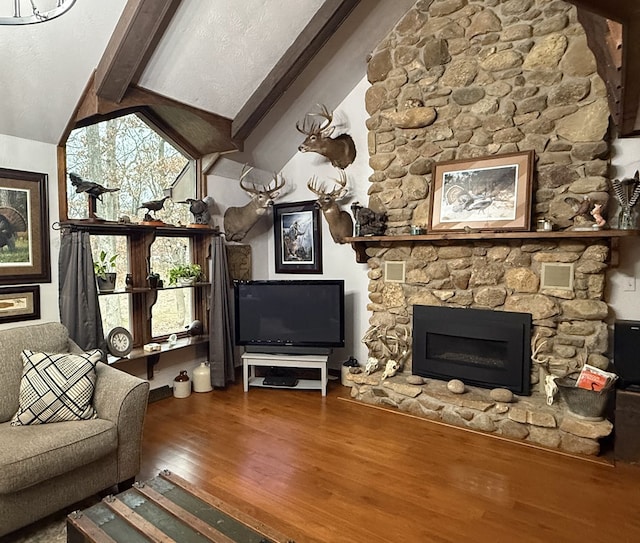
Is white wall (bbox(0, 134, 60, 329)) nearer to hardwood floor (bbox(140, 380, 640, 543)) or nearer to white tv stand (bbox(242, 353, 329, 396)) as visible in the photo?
hardwood floor (bbox(140, 380, 640, 543))

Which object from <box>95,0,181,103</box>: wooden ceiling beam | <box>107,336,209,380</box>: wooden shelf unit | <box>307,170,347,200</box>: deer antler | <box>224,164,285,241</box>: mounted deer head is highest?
<box>95,0,181,103</box>: wooden ceiling beam

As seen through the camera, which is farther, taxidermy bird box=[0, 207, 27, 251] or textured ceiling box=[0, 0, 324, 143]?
taxidermy bird box=[0, 207, 27, 251]

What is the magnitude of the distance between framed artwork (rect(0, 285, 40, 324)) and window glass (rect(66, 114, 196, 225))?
2.26ft

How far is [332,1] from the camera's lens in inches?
139

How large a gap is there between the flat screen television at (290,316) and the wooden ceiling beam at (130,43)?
6.87 feet

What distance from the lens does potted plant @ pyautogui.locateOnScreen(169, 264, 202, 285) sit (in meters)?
4.21

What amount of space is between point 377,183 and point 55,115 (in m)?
2.80

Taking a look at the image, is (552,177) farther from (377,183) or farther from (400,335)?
(400,335)

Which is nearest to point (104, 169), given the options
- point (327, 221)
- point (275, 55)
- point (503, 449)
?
point (275, 55)

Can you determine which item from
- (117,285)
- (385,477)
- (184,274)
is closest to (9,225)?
(117,285)

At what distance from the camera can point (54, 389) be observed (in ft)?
8.27

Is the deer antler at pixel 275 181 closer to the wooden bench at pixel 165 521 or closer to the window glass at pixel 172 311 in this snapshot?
the window glass at pixel 172 311

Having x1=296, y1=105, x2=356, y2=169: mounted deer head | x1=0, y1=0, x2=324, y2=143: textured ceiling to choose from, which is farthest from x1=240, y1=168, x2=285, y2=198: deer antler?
x1=0, y1=0, x2=324, y2=143: textured ceiling

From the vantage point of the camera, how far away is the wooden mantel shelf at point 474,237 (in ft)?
10.1
